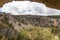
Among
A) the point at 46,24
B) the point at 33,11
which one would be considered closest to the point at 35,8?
the point at 33,11

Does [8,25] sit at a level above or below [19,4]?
above

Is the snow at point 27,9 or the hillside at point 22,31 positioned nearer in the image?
the hillside at point 22,31

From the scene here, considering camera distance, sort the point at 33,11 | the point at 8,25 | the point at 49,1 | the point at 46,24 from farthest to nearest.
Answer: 1. the point at 49,1
2. the point at 33,11
3. the point at 46,24
4. the point at 8,25

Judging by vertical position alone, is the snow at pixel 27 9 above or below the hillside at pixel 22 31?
below

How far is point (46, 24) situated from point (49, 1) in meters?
1.84

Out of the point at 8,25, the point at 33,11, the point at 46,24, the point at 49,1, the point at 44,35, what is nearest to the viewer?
the point at 44,35

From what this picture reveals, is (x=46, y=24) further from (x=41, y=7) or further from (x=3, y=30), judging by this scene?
(x=41, y=7)

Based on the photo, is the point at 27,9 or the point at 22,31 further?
the point at 27,9

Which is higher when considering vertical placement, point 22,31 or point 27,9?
point 22,31

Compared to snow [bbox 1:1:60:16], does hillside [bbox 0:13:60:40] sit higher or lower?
higher

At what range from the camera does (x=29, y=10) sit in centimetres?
202

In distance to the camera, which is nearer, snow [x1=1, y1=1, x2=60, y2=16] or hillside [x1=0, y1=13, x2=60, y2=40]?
hillside [x1=0, y1=13, x2=60, y2=40]

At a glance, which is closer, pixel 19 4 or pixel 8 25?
pixel 8 25

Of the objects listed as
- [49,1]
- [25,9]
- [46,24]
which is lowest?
[49,1]
